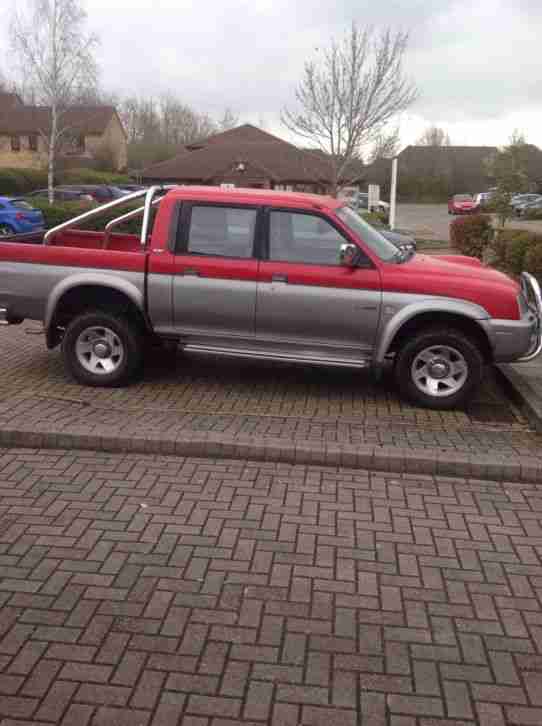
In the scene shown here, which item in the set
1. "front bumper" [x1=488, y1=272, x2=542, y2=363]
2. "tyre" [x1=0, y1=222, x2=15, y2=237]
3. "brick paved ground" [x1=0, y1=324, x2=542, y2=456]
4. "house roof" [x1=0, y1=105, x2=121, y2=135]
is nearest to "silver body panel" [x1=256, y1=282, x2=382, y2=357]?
"brick paved ground" [x1=0, y1=324, x2=542, y2=456]

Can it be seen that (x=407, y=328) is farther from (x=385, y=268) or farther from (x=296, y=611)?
(x=296, y=611)

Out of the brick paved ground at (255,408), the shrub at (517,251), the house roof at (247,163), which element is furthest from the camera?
the house roof at (247,163)

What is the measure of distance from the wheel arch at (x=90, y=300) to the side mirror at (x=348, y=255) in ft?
6.08

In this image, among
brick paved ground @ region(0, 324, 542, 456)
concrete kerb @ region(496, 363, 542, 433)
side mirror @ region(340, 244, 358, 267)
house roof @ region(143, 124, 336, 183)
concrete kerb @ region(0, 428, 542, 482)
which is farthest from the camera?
house roof @ region(143, 124, 336, 183)

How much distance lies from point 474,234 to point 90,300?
1483 cm

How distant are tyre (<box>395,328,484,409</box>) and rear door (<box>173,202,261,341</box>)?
143cm

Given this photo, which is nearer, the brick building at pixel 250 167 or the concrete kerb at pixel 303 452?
the concrete kerb at pixel 303 452

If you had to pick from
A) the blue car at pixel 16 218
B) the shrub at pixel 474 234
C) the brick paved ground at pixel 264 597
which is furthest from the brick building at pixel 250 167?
the brick paved ground at pixel 264 597

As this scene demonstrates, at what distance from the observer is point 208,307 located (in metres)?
6.49

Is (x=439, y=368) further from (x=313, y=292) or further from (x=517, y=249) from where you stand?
(x=517, y=249)

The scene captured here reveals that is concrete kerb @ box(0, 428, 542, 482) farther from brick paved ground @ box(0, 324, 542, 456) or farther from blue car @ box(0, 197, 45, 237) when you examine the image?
blue car @ box(0, 197, 45, 237)

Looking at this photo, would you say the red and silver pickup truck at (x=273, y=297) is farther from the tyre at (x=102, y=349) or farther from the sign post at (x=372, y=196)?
the sign post at (x=372, y=196)

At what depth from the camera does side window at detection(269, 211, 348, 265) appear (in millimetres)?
6387

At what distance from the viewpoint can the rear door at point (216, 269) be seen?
21.1 ft
